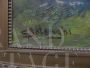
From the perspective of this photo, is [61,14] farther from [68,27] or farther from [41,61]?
[41,61]

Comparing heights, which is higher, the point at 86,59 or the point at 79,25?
the point at 79,25

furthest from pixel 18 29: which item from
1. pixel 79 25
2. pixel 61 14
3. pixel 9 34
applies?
pixel 79 25

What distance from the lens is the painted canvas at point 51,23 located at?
4.11ft

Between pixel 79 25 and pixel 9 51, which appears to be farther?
pixel 9 51

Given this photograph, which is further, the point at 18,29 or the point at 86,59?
the point at 18,29

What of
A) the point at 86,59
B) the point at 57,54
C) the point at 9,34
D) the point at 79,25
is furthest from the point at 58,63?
the point at 9,34

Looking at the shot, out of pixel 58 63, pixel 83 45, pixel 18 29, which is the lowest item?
pixel 58 63

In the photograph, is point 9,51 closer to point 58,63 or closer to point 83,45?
point 58,63

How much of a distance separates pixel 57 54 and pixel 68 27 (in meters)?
0.19

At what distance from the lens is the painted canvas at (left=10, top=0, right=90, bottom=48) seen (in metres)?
1.25

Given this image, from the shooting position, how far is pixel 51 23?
1307mm

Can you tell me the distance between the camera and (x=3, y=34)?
139 cm

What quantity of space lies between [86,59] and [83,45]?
0.09m

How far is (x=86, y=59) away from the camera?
1.24 metres
